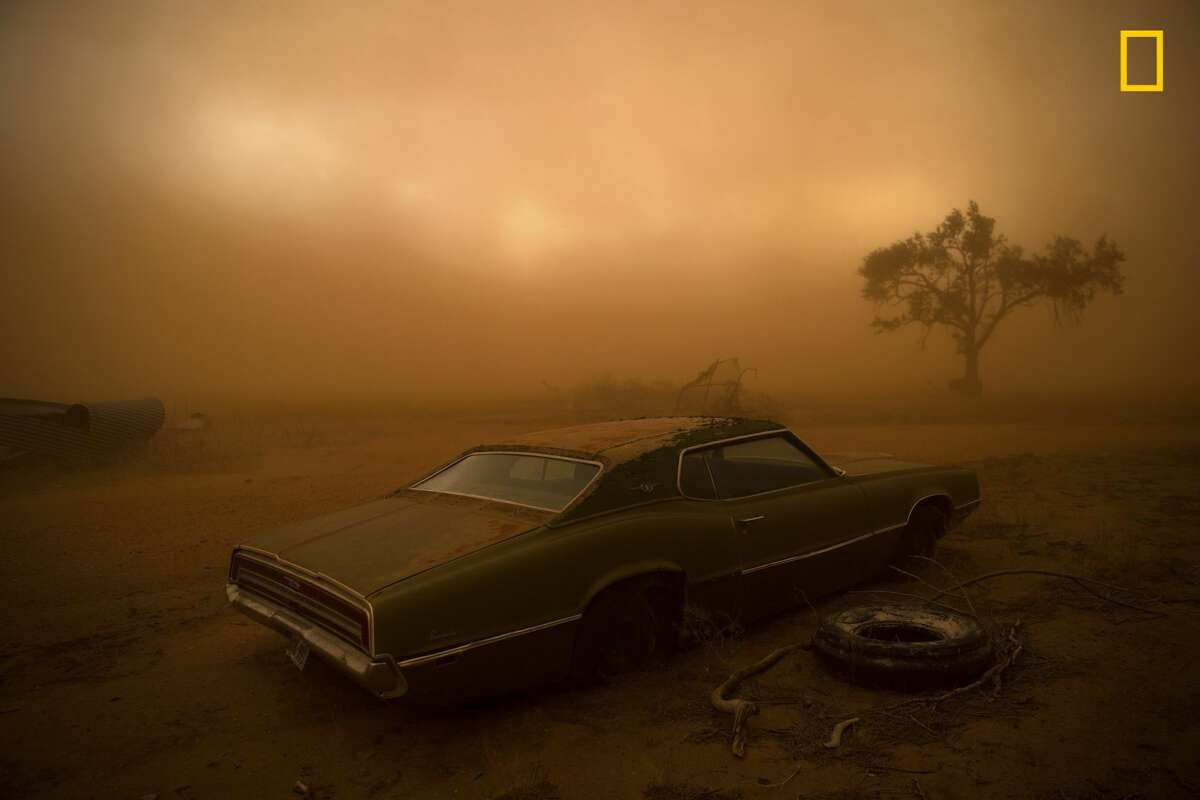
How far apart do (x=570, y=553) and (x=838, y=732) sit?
1.28 metres

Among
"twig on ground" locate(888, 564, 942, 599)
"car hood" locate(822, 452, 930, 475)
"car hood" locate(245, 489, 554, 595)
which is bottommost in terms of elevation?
"twig on ground" locate(888, 564, 942, 599)

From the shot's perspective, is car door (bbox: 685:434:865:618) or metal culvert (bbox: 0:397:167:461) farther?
metal culvert (bbox: 0:397:167:461)

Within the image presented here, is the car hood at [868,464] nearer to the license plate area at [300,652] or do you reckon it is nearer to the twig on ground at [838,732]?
Result: the twig on ground at [838,732]

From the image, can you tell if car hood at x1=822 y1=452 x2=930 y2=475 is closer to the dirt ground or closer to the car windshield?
the dirt ground

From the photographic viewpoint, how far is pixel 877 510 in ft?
14.3

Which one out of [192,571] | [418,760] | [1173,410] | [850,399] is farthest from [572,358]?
[418,760]

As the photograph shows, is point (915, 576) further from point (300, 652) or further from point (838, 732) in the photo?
point (300, 652)

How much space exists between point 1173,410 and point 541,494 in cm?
1846

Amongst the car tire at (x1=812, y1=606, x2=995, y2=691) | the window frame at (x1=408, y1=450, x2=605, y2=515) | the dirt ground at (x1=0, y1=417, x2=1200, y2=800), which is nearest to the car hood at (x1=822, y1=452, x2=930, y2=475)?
the dirt ground at (x1=0, y1=417, x2=1200, y2=800)

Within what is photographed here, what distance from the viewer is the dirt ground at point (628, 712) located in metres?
2.54

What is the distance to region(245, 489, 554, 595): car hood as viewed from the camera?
2928 mm

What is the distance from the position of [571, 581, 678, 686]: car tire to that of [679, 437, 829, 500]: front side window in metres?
0.60

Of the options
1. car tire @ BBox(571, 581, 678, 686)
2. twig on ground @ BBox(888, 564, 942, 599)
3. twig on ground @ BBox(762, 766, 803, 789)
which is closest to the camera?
twig on ground @ BBox(762, 766, 803, 789)

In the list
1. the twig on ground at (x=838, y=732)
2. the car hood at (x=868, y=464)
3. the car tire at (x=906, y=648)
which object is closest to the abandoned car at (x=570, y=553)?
the car hood at (x=868, y=464)
